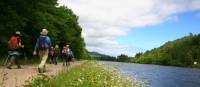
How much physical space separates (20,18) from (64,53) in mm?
5532

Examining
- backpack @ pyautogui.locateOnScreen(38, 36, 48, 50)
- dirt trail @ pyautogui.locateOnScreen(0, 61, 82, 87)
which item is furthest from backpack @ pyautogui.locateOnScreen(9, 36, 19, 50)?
backpack @ pyautogui.locateOnScreen(38, 36, 48, 50)

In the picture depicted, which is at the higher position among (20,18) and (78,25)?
(78,25)

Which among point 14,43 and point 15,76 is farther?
point 14,43

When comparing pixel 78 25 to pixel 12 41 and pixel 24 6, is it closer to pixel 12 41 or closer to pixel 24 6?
pixel 24 6

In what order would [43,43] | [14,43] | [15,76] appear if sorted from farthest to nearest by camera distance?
[14,43], [43,43], [15,76]

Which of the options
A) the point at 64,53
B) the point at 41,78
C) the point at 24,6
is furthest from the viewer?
the point at 24,6

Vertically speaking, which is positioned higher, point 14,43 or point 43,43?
point 14,43

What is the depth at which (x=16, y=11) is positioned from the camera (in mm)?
44625

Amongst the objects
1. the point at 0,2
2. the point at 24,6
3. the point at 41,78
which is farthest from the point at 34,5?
the point at 41,78

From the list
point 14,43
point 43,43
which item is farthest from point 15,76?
point 14,43

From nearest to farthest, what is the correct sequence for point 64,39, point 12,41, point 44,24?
1. point 12,41
2. point 44,24
3. point 64,39

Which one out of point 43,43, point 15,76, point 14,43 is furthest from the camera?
point 14,43

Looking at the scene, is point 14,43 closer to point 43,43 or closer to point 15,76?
point 43,43

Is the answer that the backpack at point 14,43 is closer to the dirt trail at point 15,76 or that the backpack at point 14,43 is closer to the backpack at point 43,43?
the dirt trail at point 15,76
